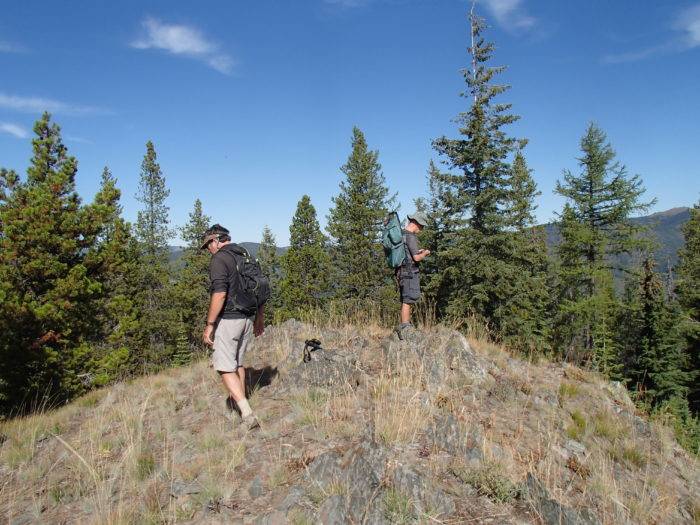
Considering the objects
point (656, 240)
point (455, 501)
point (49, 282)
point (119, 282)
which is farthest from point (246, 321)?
point (656, 240)

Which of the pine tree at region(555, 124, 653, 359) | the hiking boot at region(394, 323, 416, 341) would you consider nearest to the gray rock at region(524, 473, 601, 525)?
the hiking boot at region(394, 323, 416, 341)

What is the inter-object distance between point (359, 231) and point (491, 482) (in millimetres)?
25130

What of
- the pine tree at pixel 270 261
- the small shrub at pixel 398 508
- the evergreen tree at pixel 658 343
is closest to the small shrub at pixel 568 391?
the small shrub at pixel 398 508

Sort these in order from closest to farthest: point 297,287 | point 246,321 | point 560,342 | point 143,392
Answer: point 246,321 → point 143,392 → point 560,342 → point 297,287

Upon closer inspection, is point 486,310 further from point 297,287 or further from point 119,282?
point 119,282

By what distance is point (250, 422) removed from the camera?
4.44 m

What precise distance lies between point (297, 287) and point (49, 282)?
18.6 meters

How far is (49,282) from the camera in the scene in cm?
1266

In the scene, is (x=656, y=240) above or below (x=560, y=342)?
above

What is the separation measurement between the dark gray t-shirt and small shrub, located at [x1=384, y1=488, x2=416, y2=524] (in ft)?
12.3

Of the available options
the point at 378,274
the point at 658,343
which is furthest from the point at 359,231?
the point at 658,343

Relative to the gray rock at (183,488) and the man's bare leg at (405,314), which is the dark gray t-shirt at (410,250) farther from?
the gray rock at (183,488)

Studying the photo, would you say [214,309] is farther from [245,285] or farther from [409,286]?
[409,286]

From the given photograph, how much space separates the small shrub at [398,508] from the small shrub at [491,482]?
65 centimetres
